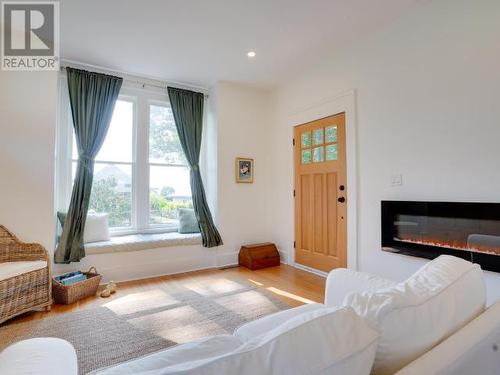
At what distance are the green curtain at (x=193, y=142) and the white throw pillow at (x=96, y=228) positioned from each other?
118 cm

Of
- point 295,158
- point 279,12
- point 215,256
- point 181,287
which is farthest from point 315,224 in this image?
point 279,12

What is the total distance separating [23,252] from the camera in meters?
2.64

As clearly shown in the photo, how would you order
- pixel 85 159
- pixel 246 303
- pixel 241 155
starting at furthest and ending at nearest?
pixel 241 155, pixel 85 159, pixel 246 303

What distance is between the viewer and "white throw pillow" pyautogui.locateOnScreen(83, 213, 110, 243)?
11.4 ft

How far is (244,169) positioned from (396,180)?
87.4 inches

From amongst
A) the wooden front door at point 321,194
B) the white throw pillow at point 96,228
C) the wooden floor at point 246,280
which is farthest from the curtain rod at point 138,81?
the wooden floor at point 246,280

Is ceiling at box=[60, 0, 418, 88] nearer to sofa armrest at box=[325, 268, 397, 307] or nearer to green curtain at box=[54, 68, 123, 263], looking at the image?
green curtain at box=[54, 68, 123, 263]

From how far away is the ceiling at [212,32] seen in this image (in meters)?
2.54

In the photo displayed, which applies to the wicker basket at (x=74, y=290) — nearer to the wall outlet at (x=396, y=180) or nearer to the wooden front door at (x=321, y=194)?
the wooden front door at (x=321, y=194)

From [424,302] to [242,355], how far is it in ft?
1.89

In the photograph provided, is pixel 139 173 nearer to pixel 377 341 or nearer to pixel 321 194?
pixel 321 194

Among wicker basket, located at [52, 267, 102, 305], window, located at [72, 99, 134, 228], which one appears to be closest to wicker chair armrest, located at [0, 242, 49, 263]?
wicker basket, located at [52, 267, 102, 305]

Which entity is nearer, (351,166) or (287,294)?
(287,294)

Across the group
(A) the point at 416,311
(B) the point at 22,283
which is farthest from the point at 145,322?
(A) the point at 416,311
